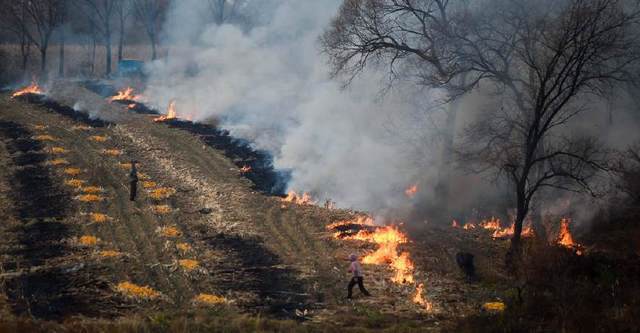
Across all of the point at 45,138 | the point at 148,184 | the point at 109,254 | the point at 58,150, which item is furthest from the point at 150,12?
the point at 109,254

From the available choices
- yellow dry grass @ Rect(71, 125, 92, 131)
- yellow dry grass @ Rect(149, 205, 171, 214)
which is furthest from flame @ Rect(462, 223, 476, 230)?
yellow dry grass @ Rect(71, 125, 92, 131)

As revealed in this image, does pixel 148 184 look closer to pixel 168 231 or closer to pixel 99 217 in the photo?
pixel 99 217

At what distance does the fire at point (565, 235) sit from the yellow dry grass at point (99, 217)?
15389 millimetres

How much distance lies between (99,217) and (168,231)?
267 cm

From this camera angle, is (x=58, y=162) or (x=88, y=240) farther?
(x=58, y=162)

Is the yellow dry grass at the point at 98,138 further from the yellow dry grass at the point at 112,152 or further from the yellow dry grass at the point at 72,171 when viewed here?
the yellow dry grass at the point at 72,171

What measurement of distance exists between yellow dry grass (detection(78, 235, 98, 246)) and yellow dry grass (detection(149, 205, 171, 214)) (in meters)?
3.89

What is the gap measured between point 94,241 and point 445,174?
1410 cm

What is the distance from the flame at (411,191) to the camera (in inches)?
1002

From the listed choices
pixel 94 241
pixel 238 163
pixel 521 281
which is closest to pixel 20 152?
pixel 238 163

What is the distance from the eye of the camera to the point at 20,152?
29.9 metres

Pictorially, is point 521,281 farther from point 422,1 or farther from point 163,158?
point 163,158

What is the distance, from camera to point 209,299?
1481 centimetres

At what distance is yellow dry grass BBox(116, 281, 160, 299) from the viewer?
14.7 metres
